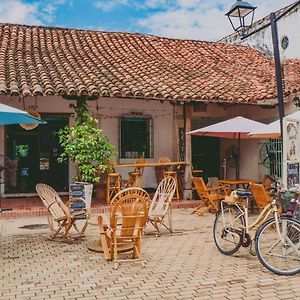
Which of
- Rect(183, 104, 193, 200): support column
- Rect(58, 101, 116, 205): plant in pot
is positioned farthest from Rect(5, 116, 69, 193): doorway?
Rect(183, 104, 193, 200): support column

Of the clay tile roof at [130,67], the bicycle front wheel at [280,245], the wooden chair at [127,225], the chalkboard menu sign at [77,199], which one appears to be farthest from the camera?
the clay tile roof at [130,67]

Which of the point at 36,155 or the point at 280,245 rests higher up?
the point at 36,155

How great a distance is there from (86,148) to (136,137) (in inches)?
116

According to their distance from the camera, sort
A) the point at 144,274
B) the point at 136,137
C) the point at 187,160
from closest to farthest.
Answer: the point at 144,274, the point at 187,160, the point at 136,137

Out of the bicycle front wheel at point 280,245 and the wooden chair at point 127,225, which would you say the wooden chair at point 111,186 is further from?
the bicycle front wheel at point 280,245

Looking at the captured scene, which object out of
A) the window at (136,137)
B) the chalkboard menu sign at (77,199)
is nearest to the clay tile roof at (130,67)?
the window at (136,137)

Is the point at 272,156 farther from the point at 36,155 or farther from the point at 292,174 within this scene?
the point at 292,174

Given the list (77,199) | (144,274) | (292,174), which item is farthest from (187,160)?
(144,274)

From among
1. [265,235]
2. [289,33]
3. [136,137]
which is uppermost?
[289,33]

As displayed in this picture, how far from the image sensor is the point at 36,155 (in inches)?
525

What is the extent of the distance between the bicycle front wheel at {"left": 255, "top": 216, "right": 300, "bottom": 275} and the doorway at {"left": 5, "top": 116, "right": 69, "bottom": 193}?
27.6 feet

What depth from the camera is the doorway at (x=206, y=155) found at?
48.5 feet

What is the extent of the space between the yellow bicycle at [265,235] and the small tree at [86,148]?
5.08 meters

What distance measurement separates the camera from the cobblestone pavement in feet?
15.6
